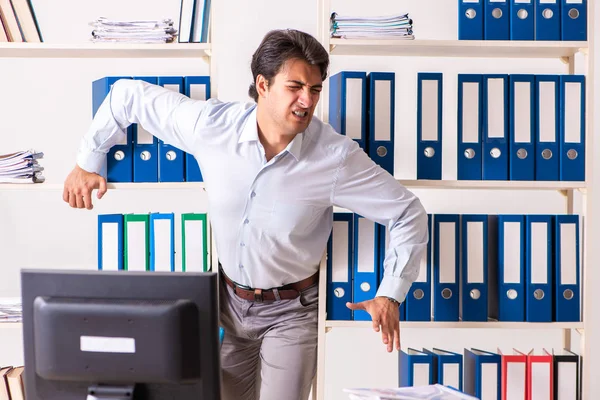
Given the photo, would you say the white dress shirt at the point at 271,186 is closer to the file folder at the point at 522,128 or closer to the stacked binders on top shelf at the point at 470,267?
the stacked binders on top shelf at the point at 470,267

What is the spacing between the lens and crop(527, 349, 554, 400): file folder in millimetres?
2311

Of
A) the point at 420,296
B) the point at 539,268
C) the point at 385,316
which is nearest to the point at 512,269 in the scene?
the point at 539,268

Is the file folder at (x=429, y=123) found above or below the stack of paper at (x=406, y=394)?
above

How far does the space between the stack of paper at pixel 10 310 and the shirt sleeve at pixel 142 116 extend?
22.5 inches

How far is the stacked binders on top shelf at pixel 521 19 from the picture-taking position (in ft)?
7.52

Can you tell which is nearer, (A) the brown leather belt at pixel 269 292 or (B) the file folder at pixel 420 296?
(A) the brown leather belt at pixel 269 292

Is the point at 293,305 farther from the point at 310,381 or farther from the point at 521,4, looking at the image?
the point at 521,4

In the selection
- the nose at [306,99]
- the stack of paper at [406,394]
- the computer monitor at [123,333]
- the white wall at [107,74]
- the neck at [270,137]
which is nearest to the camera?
the computer monitor at [123,333]

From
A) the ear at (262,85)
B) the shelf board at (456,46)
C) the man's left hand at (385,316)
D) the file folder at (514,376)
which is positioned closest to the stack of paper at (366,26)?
the shelf board at (456,46)

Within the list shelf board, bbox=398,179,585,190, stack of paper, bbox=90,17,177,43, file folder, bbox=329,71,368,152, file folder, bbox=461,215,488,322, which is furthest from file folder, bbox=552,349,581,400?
stack of paper, bbox=90,17,177,43

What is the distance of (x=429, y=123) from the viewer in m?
2.28

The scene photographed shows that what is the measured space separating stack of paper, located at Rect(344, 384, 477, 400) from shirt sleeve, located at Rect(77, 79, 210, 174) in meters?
0.99

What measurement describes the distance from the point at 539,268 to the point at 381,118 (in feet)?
2.37

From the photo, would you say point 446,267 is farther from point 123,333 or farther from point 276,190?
point 123,333
